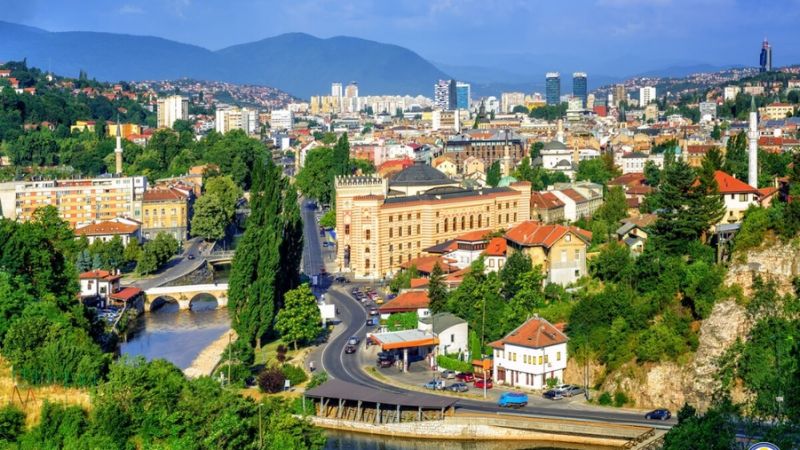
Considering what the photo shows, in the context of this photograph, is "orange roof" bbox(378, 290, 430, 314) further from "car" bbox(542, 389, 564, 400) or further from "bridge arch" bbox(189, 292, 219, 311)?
"bridge arch" bbox(189, 292, 219, 311)

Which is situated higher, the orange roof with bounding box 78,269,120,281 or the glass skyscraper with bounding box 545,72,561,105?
the glass skyscraper with bounding box 545,72,561,105

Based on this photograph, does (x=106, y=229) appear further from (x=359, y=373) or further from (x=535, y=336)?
(x=535, y=336)

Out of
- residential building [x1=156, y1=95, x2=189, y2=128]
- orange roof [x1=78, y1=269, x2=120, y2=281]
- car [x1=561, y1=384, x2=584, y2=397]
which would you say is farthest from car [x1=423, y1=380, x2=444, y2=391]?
residential building [x1=156, y1=95, x2=189, y2=128]

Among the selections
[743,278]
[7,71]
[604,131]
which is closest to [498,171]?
[743,278]

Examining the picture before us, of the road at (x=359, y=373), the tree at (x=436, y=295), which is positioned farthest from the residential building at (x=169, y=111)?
the tree at (x=436, y=295)

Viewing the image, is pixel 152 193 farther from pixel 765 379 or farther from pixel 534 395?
pixel 765 379

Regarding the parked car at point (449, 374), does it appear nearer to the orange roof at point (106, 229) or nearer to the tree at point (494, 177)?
the orange roof at point (106, 229)
